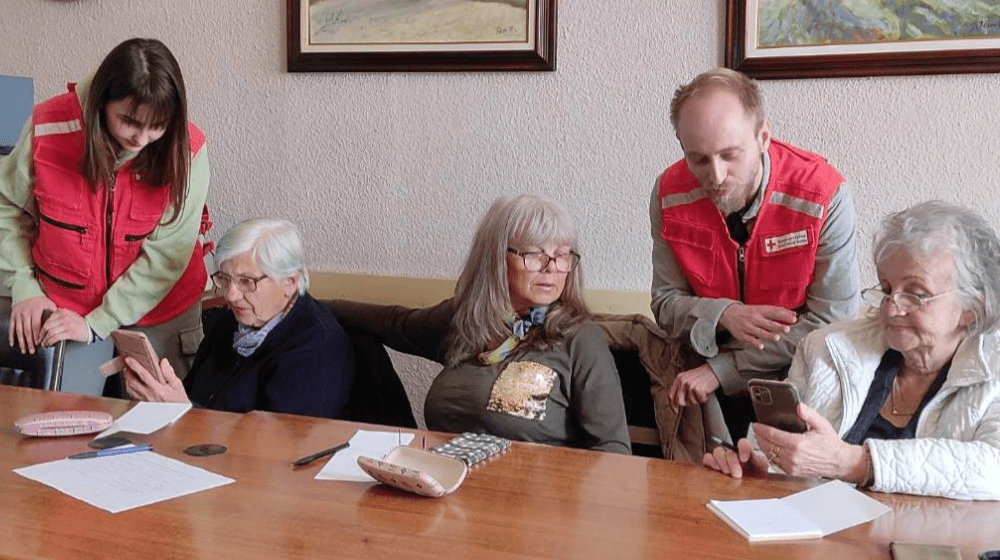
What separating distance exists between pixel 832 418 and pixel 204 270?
189 centimetres

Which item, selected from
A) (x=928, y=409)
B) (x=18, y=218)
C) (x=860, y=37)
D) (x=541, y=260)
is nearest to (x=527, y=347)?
(x=541, y=260)

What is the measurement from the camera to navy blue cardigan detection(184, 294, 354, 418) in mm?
2445

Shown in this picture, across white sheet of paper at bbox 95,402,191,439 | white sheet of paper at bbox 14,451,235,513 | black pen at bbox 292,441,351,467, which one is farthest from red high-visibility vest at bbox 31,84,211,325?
black pen at bbox 292,441,351,467

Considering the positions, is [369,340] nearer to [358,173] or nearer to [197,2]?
[358,173]

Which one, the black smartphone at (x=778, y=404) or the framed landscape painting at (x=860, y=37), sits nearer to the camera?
the black smartphone at (x=778, y=404)

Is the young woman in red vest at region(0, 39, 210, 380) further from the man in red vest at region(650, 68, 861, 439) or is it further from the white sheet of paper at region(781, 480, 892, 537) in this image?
the white sheet of paper at region(781, 480, 892, 537)

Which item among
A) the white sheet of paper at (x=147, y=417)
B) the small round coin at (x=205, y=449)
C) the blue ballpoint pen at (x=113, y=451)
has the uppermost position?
the white sheet of paper at (x=147, y=417)

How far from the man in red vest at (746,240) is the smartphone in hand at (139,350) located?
121cm

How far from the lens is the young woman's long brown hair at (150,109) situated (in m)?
2.49

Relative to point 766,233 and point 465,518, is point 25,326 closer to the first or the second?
point 465,518

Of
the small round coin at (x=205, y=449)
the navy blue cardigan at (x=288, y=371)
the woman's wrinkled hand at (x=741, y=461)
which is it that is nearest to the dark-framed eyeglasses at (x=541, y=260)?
the navy blue cardigan at (x=288, y=371)

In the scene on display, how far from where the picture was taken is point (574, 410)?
7.84 feet
